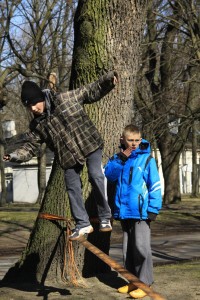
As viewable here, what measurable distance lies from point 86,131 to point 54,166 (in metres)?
1.97

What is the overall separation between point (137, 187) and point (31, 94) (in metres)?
1.49

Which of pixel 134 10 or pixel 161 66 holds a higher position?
pixel 161 66

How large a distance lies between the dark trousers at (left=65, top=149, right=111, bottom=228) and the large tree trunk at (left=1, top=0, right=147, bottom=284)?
121cm

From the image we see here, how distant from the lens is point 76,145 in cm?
623

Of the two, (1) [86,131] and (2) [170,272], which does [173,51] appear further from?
(1) [86,131]

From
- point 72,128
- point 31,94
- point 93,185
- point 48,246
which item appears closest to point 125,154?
point 93,185

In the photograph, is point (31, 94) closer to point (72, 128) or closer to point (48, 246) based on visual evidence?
point (72, 128)

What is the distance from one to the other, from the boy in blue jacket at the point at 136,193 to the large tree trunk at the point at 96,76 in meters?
0.86

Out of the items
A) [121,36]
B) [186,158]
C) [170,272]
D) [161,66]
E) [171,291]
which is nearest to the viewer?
[171,291]

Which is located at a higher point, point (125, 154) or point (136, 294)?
point (125, 154)

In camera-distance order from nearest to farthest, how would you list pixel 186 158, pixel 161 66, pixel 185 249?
pixel 185 249 → pixel 161 66 → pixel 186 158

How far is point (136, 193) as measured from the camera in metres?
6.76

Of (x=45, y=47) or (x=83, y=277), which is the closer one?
(x=83, y=277)


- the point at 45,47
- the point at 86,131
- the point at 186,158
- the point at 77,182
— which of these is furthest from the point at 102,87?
the point at 186,158
